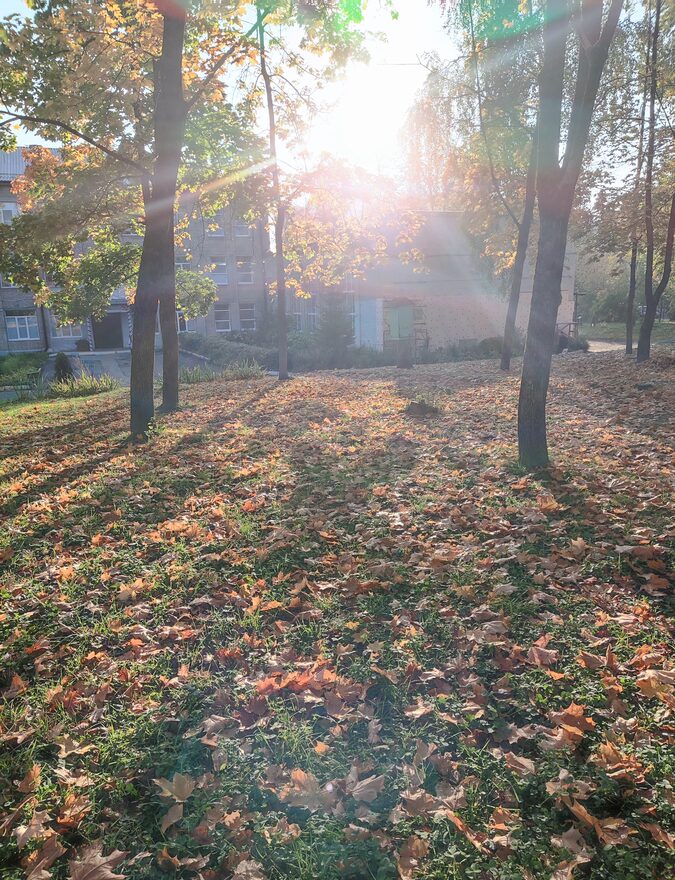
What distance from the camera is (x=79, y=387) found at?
17906mm

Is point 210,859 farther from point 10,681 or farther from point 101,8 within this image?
point 101,8

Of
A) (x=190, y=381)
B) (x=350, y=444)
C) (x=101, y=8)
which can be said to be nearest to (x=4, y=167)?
(x=190, y=381)

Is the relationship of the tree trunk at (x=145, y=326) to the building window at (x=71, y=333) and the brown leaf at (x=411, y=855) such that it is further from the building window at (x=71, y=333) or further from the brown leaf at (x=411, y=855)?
the building window at (x=71, y=333)

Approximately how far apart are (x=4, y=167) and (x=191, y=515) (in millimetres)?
47419

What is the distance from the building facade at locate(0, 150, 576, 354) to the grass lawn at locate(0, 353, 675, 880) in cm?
1246

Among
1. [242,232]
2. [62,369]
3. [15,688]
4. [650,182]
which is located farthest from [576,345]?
[15,688]

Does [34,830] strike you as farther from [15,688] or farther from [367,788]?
[367,788]

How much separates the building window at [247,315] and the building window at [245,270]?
1934 mm

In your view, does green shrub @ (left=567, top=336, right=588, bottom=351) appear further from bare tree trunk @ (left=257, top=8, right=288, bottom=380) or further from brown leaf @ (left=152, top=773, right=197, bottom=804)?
brown leaf @ (left=152, top=773, right=197, bottom=804)

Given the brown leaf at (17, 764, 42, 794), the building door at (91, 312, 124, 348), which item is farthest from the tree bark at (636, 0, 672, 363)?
the building door at (91, 312, 124, 348)

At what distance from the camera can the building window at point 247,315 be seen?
45.6m

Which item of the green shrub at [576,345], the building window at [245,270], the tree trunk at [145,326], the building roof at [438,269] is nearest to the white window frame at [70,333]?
the building window at [245,270]

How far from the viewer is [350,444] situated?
8.40 m

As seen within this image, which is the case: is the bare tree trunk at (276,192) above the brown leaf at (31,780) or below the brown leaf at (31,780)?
above
